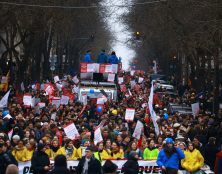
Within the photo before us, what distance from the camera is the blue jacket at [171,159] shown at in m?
16.5

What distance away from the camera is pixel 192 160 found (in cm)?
1730

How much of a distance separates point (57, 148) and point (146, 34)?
→ 166 ft

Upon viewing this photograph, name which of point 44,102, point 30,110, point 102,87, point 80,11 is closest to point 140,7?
point 80,11

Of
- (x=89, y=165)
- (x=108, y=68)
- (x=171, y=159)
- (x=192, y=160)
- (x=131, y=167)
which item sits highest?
(x=108, y=68)

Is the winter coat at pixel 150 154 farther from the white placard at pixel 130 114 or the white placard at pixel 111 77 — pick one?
the white placard at pixel 111 77

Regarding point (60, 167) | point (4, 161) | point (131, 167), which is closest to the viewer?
point (60, 167)

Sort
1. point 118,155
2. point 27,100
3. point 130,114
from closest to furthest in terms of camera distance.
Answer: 1. point 118,155
2. point 130,114
3. point 27,100

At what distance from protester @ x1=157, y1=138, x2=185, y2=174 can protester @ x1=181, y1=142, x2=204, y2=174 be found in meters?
0.60

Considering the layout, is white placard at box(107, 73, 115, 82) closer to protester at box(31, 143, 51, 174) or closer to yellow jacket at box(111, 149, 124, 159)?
yellow jacket at box(111, 149, 124, 159)

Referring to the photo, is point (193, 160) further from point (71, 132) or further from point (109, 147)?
point (71, 132)

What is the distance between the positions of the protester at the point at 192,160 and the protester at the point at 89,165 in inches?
127

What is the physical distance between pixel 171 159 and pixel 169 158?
61 millimetres

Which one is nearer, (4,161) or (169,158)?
(4,161)

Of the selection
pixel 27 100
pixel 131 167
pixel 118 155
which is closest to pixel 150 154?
pixel 118 155
